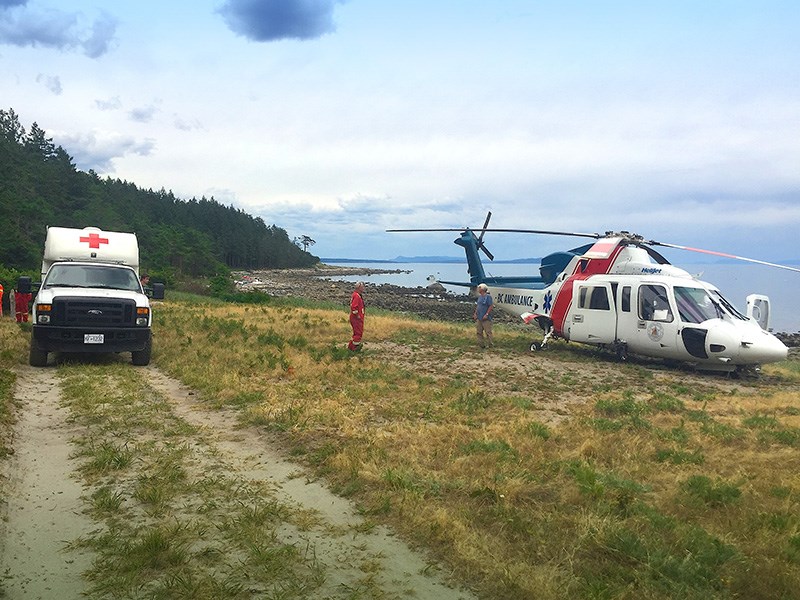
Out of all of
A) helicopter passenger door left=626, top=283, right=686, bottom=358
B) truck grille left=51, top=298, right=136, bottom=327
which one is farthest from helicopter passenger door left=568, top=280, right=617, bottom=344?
truck grille left=51, top=298, right=136, bottom=327

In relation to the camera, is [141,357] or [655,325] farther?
[655,325]

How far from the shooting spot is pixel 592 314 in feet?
48.7

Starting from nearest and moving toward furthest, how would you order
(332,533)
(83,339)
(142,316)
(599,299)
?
(332,533) < (83,339) < (142,316) < (599,299)

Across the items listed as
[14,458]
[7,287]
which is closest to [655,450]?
[14,458]

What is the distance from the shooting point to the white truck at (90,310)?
34.8 ft

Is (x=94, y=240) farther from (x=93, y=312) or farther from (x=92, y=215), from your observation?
(x=92, y=215)

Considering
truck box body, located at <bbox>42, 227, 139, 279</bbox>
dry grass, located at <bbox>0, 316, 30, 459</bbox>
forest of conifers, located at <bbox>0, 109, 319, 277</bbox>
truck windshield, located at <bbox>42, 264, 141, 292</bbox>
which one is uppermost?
forest of conifers, located at <bbox>0, 109, 319, 277</bbox>

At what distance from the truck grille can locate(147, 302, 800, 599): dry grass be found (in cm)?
131

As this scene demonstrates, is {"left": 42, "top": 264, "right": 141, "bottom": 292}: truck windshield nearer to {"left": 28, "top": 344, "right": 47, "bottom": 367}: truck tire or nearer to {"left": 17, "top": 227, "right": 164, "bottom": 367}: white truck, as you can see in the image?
{"left": 17, "top": 227, "right": 164, "bottom": 367}: white truck

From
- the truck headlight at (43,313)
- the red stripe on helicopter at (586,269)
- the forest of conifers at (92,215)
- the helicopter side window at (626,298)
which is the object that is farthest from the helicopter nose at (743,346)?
the forest of conifers at (92,215)

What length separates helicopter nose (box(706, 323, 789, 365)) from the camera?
12.3 metres

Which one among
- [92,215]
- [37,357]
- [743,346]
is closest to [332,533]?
[37,357]

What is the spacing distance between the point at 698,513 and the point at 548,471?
1324mm

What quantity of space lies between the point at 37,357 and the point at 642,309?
12694 millimetres
